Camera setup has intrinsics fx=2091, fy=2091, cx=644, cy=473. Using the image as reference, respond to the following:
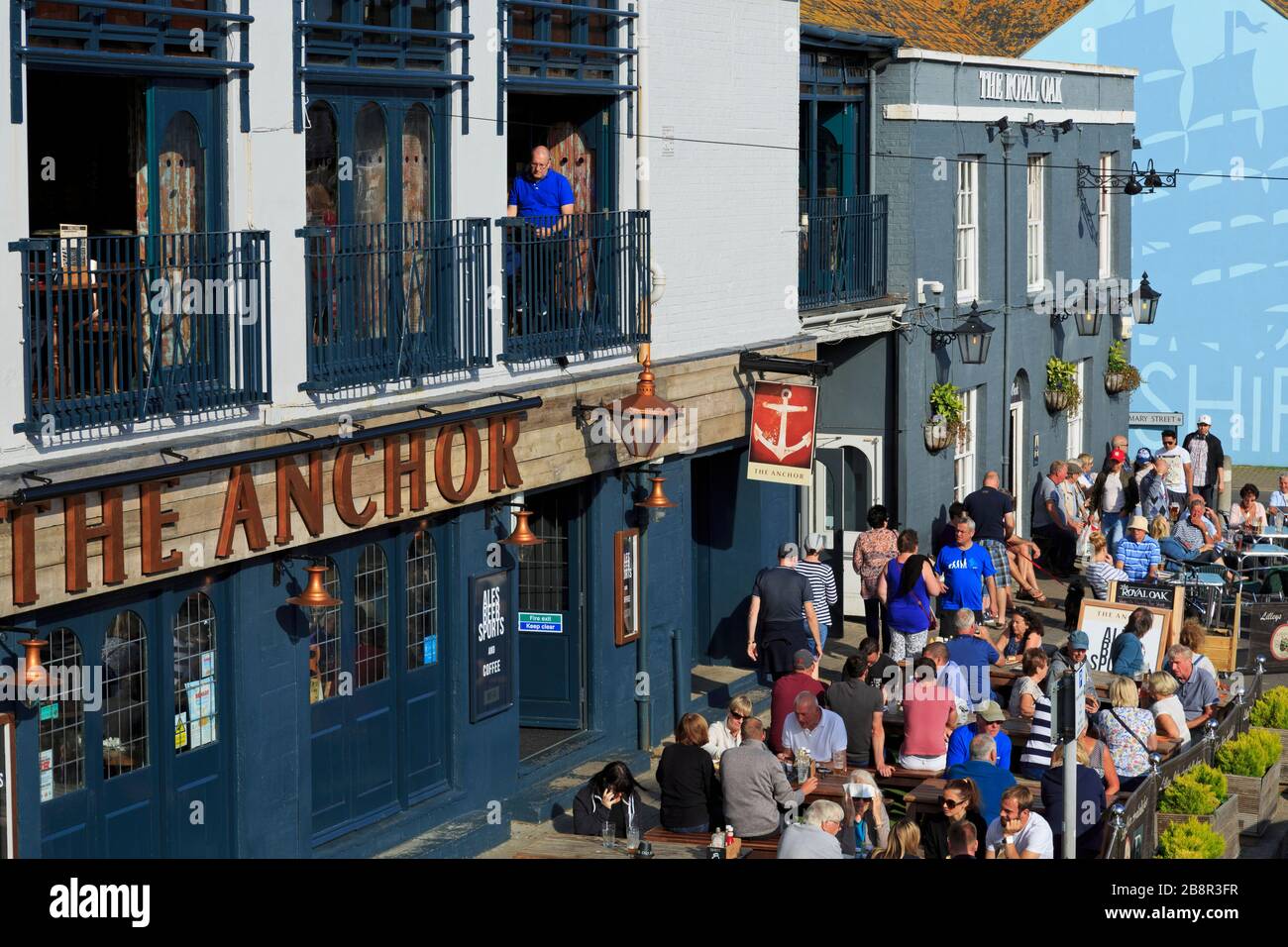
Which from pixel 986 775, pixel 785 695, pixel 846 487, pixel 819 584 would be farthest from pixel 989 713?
pixel 846 487

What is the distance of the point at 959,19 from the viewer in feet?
→ 134

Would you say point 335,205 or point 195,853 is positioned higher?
point 335,205

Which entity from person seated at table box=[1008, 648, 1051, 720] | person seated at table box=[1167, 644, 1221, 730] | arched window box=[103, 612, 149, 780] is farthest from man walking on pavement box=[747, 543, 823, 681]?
arched window box=[103, 612, 149, 780]

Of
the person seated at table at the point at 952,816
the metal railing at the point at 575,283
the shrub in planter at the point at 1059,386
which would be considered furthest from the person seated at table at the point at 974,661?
the shrub in planter at the point at 1059,386

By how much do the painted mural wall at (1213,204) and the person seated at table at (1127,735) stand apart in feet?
74.5

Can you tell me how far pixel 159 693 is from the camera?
12.8m

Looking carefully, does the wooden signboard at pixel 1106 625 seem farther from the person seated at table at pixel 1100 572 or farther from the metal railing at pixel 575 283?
the metal railing at pixel 575 283

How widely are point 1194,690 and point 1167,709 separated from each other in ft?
3.37

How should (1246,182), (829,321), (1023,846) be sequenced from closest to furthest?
1. (1023,846)
2. (829,321)
3. (1246,182)

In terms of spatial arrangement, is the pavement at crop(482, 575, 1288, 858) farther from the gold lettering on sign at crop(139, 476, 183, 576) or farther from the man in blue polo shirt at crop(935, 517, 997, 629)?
the gold lettering on sign at crop(139, 476, 183, 576)

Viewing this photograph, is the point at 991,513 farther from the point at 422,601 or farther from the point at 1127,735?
the point at 422,601

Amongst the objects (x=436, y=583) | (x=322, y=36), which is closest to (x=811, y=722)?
(x=436, y=583)
